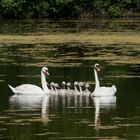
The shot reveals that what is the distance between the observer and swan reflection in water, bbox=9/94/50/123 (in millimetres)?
17219

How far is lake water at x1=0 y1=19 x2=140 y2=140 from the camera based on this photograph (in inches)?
571

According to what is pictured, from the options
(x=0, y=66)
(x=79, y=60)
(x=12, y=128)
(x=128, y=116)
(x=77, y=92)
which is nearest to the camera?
(x=12, y=128)

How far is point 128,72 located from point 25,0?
55802 millimetres

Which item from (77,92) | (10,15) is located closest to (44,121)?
(77,92)

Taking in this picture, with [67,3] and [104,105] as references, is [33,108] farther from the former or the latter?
[67,3]

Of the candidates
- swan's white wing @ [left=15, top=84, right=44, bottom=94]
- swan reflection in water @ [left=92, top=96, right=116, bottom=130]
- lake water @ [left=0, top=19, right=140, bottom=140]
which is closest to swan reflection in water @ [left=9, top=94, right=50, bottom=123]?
lake water @ [left=0, top=19, right=140, bottom=140]

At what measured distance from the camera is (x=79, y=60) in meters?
30.7

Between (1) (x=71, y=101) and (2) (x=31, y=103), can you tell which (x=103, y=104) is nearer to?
(1) (x=71, y=101)

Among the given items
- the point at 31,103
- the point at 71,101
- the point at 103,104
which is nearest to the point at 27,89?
the point at 71,101

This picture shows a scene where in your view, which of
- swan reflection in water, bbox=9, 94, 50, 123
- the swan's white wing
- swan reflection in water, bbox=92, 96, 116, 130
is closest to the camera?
swan reflection in water, bbox=92, 96, 116, 130

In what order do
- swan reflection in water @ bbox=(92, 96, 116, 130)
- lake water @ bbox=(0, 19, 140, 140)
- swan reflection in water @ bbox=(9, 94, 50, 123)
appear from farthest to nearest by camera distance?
swan reflection in water @ bbox=(9, 94, 50, 123) < swan reflection in water @ bbox=(92, 96, 116, 130) < lake water @ bbox=(0, 19, 140, 140)

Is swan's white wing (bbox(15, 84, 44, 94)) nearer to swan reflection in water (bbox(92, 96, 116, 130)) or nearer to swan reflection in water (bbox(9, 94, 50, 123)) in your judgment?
swan reflection in water (bbox(9, 94, 50, 123))

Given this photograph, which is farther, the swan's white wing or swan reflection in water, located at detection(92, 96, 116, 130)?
the swan's white wing

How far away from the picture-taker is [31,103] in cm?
1889
